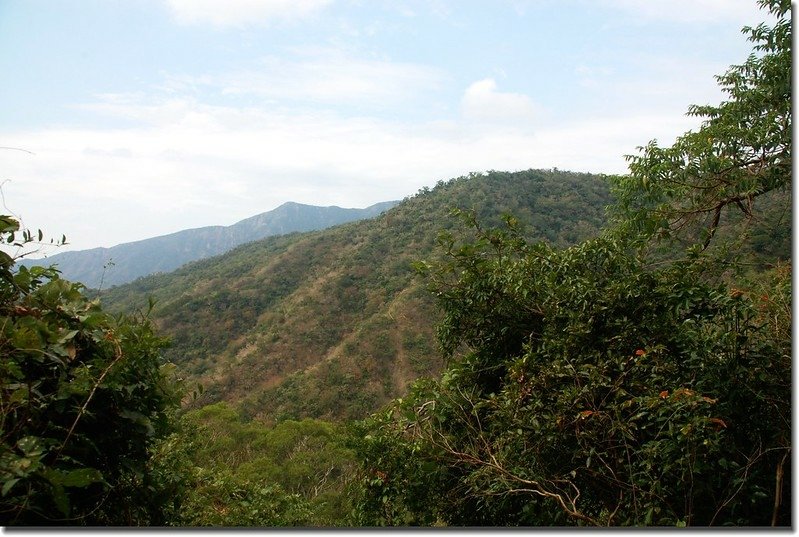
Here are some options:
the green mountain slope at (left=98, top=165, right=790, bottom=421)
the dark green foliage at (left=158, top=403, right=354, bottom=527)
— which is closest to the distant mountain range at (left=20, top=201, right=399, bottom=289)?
the green mountain slope at (left=98, top=165, right=790, bottom=421)

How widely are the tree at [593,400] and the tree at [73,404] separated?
1192 millimetres

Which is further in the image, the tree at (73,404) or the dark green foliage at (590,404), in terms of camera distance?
the dark green foliage at (590,404)

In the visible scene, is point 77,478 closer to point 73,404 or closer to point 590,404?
point 73,404

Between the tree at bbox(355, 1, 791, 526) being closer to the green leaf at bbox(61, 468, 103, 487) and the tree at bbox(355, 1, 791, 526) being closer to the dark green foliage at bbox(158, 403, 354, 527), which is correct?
the dark green foliage at bbox(158, 403, 354, 527)

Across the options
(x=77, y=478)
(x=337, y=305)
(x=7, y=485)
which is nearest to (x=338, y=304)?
(x=337, y=305)

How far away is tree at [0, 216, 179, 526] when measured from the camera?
52.3 inches

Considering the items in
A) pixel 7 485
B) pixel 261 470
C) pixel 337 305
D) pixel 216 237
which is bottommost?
pixel 261 470

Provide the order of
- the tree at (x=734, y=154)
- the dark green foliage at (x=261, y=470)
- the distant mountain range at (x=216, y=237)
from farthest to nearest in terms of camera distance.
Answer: the distant mountain range at (x=216, y=237)
the dark green foliage at (x=261, y=470)
the tree at (x=734, y=154)

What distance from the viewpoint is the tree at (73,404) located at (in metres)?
1.33

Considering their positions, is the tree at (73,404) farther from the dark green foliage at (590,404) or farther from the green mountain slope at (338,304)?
the green mountain slope at (338,304)

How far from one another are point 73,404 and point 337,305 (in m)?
19.7

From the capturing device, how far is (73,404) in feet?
5.24

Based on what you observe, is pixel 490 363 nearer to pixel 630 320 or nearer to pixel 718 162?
pixel 630 320

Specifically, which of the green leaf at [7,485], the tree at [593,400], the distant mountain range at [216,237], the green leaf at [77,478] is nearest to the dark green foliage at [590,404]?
the tree at [593,400]
